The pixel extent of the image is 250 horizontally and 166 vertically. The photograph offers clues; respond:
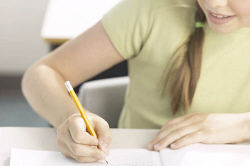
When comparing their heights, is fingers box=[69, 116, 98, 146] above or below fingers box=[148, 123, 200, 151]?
above

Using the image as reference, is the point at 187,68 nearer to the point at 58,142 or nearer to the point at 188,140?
the point at 188,140

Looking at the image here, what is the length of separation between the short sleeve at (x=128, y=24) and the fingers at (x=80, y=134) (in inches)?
12.5

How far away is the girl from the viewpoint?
3.25 feet

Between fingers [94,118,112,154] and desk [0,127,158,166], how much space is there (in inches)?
Answer: 2.7

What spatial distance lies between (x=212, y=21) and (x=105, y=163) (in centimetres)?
39

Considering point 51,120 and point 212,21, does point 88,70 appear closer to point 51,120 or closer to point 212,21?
point 51,120

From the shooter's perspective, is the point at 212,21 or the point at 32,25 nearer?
the point at 212,21

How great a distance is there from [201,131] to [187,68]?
191 mm

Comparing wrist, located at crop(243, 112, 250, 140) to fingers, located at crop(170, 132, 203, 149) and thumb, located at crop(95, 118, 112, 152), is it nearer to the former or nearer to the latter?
fingers, located at crop(170, 132, 203, 149)

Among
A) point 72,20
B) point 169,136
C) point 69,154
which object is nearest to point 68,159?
point 69,154

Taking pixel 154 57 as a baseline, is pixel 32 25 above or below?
below

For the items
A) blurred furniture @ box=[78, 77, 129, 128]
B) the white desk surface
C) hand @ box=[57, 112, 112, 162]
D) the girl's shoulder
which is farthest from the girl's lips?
the white desk surface

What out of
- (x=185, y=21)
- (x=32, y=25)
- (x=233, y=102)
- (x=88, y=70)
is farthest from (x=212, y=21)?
(x=32, y=25)

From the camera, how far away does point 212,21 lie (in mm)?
979
